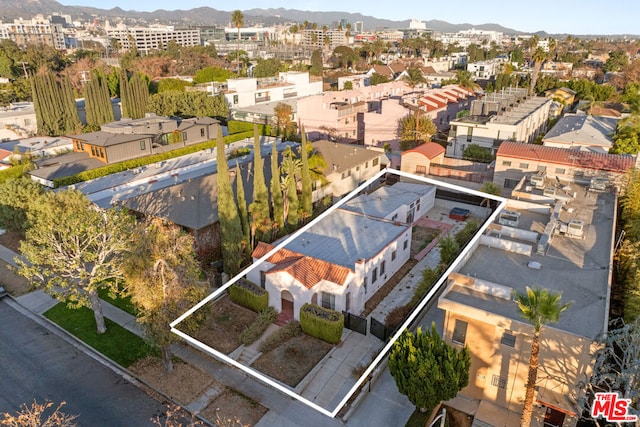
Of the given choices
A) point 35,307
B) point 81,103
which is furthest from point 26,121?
point 35,307

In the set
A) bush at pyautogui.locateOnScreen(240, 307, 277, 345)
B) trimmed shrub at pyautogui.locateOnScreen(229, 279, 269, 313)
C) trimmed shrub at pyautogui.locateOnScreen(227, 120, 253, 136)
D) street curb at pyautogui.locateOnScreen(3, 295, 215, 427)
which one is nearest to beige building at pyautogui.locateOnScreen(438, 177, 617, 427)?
bush at pyautogui.locateOnScreen(240, 307, 277, 345)

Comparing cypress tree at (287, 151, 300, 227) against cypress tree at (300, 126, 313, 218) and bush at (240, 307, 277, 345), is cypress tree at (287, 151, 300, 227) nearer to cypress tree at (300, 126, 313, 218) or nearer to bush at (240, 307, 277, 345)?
cypress tree at (300, 126, 313, 218)

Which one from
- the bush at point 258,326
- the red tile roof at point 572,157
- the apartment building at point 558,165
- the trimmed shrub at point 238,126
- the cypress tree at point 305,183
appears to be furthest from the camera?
the trimmed shrub at point 238,126

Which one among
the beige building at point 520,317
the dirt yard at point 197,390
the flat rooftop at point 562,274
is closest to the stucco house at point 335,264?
the dirt yard at point 197,390

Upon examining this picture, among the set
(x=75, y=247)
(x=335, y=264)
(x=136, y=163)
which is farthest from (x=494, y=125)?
(x=75, y=247)

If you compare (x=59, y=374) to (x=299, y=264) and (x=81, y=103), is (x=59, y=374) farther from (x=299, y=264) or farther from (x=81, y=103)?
(x=81, y=103)

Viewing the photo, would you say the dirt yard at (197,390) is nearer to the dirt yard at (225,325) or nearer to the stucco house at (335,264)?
the dirt yard at (225,325)
